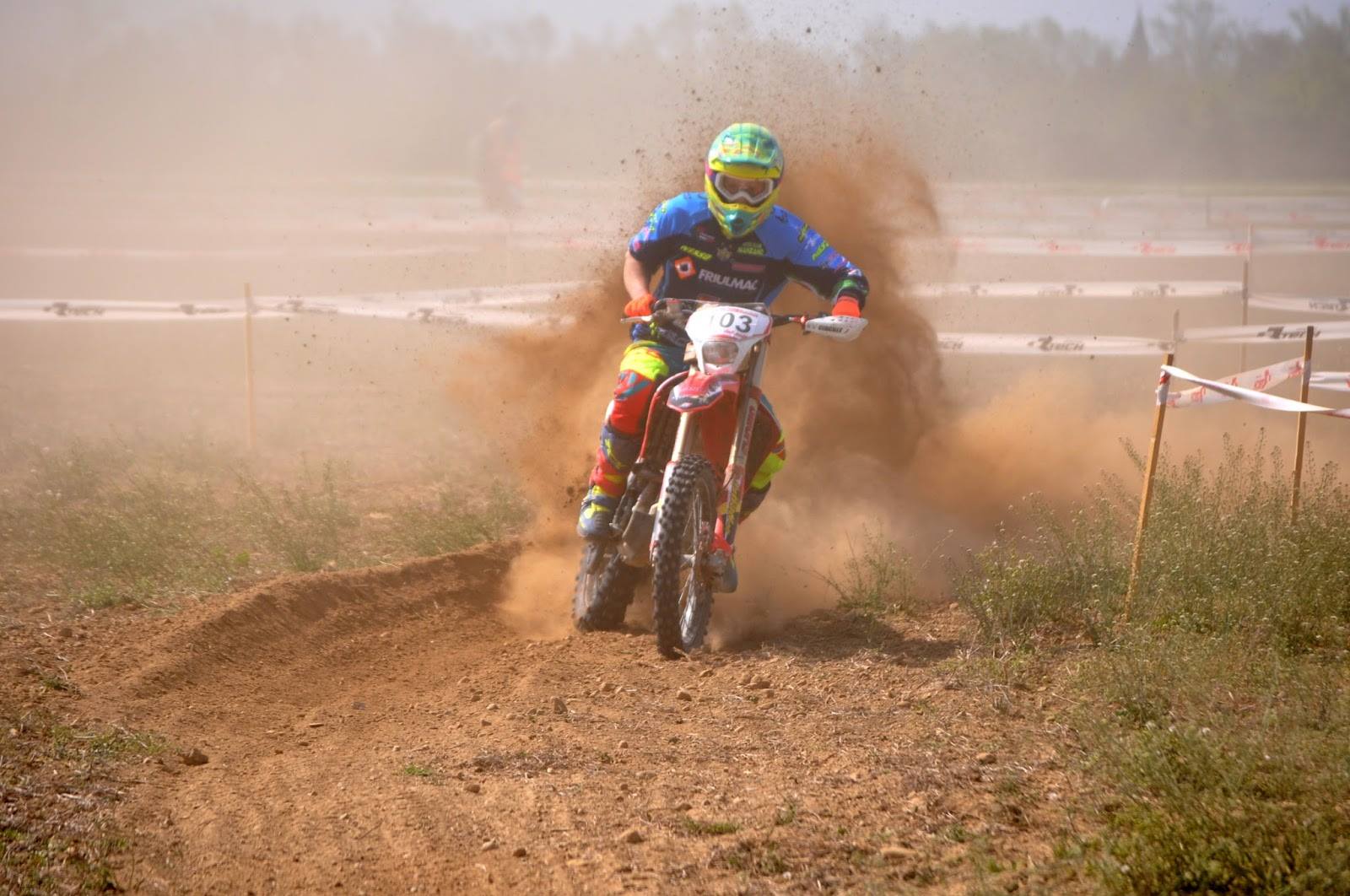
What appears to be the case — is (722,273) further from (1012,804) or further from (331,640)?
(1012,804)

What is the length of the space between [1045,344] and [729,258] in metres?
6.58

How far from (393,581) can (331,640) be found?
3.24 feet

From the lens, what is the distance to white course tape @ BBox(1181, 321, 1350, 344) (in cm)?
1135

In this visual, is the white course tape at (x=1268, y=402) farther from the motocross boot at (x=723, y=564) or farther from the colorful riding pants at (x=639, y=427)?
the motocross boot at (x=723, y=564)

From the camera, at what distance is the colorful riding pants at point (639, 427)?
21.9 ft

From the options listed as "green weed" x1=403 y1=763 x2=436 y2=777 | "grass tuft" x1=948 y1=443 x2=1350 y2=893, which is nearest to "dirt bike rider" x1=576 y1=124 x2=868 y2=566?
"grass tuft" x1=948 y1=443 x2=1350 y2=893

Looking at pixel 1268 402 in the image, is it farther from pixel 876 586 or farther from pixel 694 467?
pixel 694 467

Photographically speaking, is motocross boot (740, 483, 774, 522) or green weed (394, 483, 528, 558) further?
green weed (394, 483, 528, 558)

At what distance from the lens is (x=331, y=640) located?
695cm

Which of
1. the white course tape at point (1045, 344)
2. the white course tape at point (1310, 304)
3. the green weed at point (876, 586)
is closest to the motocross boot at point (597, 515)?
the green weed at point (876, 586)

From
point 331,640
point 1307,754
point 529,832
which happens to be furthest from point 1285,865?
point 331,640

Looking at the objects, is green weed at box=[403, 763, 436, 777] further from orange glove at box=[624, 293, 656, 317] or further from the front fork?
orange glove at box=[624, 293, 656, 317]

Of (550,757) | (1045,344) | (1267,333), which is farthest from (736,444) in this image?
(1045,344)

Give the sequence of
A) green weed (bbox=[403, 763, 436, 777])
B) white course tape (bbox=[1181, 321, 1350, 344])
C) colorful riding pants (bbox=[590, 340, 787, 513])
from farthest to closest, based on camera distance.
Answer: white course tape (bbox=[1181, 321, 1350, 344]), colorful riding pants (bbox=[590, 340, 787, 513]), green weed (bbox=[403, 763, 436, 777])
